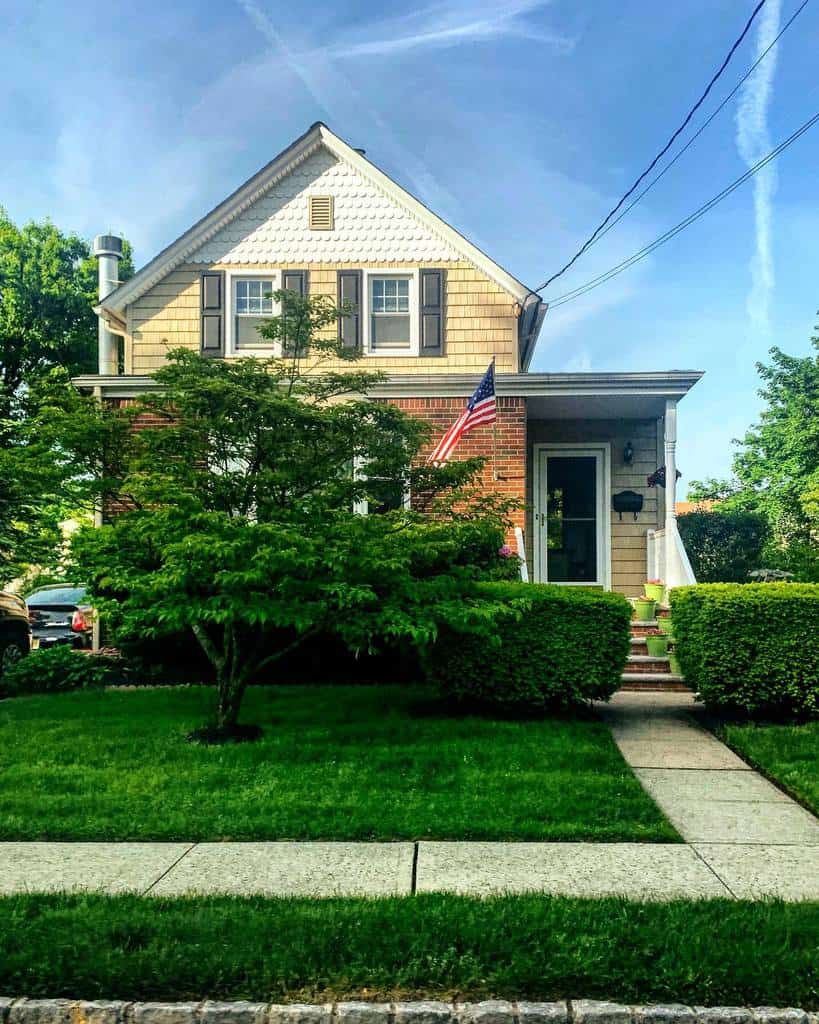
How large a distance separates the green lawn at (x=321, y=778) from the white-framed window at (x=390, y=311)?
6985mm

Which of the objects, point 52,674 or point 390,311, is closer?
point 52,674

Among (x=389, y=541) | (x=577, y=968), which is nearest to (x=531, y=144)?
(x=389, y=541)

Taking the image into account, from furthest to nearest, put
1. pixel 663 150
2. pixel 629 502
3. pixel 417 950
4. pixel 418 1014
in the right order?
pixel 629 502, pixel 663 150, pixel 417 950, pixel 418 1014

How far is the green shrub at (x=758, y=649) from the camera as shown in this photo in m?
7.85

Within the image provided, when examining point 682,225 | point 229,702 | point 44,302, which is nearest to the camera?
point 229,702

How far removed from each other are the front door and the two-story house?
17 mm

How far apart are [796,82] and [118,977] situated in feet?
46.3

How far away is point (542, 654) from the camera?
7.86 metres

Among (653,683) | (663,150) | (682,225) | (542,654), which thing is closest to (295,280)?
(663,150)

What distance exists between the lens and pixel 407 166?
21.6 metres

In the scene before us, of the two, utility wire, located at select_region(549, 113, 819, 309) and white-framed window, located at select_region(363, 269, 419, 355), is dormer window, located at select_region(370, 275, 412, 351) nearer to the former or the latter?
white-framed window, located at select_region(363, 269, 419, 355)

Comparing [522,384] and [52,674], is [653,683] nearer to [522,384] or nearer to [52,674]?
[522,384]

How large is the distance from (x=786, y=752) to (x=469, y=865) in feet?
11.7

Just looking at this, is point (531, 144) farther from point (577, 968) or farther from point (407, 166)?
point (577, 968)
